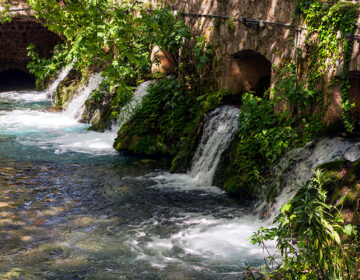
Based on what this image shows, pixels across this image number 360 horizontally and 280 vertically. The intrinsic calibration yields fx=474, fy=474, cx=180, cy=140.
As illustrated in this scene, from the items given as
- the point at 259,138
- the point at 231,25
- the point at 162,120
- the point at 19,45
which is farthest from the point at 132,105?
the point at 19,45

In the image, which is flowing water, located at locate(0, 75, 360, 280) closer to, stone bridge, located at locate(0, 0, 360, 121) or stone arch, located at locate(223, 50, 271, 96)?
stone arch, located at locate(223, 50, 271, 96)

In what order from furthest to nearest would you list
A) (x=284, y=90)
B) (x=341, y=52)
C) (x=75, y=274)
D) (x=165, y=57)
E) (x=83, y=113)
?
(x=83, y=113) < (x=165, y=57) < (x=284, y=90) < (x=341, y=52) < (x=75, y=274)

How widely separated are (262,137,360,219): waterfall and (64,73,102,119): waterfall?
8157 millimetres

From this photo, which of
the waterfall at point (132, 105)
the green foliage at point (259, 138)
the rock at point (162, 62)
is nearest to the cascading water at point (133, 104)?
the waterfall at point (132, 105)

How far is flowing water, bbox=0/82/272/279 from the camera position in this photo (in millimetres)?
5285

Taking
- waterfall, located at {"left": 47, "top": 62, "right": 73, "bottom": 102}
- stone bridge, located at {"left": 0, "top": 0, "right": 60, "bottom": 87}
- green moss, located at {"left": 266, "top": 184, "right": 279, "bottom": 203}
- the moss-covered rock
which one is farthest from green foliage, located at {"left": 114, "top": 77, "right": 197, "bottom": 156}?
stone bridge, located at {"left": 0, "top": 0, "right": 60, "bottom": 87}

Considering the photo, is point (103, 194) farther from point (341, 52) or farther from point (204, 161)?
point (341, 52)

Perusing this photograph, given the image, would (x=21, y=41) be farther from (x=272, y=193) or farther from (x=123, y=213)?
(x=272, y=193)

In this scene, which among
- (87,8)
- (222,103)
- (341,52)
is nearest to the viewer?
(341,52)

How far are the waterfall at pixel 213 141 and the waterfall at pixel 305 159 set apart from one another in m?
1.60

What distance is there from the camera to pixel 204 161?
8.62 m

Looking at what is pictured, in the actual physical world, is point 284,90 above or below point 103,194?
above

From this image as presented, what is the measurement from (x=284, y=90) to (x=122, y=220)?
317 cm

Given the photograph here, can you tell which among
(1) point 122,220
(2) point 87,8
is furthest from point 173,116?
(1) point 122,220
